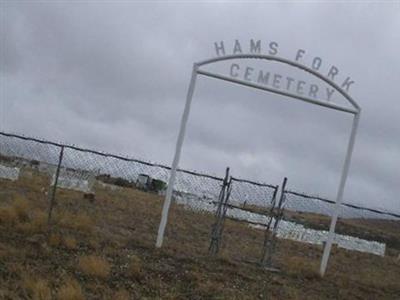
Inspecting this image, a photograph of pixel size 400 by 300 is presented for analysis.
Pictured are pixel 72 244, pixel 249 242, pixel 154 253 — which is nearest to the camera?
pixel 72 244

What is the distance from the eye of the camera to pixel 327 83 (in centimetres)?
1448

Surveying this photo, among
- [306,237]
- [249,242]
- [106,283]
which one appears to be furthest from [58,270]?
[306,237]

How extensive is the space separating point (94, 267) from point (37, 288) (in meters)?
1.72

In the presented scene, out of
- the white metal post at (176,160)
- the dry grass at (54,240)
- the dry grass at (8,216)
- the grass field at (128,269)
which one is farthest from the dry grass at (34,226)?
the white metal post at (176,160)

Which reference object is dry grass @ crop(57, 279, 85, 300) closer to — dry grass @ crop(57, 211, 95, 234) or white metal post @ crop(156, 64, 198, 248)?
white metal post @ crop(156, 64, 198, 248)

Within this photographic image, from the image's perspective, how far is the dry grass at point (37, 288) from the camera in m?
8.21

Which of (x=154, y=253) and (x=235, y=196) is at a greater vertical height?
(x=235, y=196)

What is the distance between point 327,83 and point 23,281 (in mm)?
8563

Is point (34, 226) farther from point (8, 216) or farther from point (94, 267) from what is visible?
point (94, 267)

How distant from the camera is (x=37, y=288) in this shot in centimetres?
839

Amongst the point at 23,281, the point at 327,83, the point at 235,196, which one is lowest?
the point at 23,281

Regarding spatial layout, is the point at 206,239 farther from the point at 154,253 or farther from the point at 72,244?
the point at 72,244

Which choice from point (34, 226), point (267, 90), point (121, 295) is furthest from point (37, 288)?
point (267, 90)

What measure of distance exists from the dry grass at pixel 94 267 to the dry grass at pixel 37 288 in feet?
3.91
